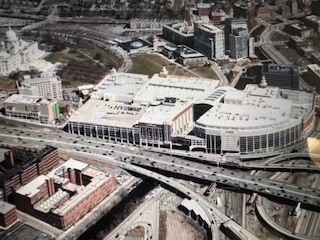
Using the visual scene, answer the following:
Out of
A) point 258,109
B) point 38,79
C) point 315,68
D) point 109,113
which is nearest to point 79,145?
point 109,113

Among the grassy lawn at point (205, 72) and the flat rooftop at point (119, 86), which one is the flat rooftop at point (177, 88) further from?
the grassy lawn at point (205, 72)

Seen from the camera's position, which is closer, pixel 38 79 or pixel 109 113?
pixel 109 113

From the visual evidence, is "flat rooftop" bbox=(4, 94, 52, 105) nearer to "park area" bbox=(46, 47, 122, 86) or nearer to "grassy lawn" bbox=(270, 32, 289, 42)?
"park area" bbox=(46, 47, 122, 86)

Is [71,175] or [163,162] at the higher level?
[71,175]

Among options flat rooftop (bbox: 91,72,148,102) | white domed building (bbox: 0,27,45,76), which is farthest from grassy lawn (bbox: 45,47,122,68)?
flat rooftop (bbox: 91,72,148,102)

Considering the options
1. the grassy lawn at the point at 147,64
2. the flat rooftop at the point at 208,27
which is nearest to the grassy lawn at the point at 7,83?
the grassy lawn at the point at 147,64

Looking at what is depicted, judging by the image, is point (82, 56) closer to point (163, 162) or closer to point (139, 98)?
point (139, 98)
